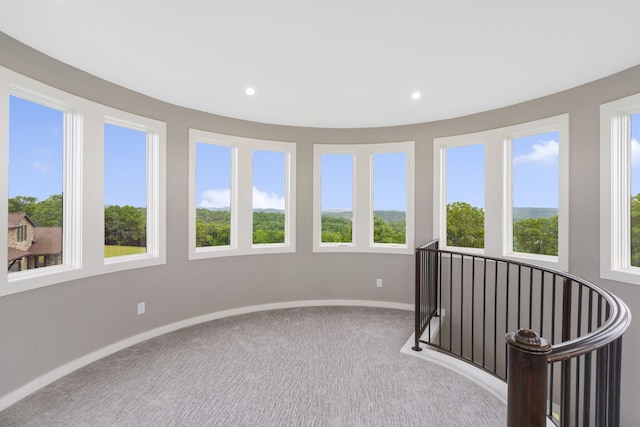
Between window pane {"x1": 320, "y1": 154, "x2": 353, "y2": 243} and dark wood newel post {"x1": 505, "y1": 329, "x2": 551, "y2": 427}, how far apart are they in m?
3.86

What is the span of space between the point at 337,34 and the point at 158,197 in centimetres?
256

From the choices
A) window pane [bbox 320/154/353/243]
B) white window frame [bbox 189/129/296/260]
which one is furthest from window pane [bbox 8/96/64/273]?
window pane [bbox 320/154/353/243]

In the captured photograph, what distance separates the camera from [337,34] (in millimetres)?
2283

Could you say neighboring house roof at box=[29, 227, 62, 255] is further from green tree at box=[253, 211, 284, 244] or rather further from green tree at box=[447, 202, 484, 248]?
green tree at box=[447, 202, 484, 248]

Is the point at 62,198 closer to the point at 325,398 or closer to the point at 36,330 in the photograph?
the point at 36,330

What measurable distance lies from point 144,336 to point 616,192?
16.3ft

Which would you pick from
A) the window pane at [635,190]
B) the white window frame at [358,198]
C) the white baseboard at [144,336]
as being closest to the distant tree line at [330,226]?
the window pane at [635,190]

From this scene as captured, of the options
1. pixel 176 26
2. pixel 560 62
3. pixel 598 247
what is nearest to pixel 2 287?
pixel 176 26

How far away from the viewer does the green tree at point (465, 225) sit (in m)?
4.12

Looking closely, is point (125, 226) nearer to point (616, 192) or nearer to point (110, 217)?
point (110, 217)

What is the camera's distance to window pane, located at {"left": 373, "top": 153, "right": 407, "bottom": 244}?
181 inches

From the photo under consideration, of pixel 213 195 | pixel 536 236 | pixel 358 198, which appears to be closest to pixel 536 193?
pixel 536 236

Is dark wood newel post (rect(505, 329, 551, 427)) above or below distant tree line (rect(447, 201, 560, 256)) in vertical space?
below

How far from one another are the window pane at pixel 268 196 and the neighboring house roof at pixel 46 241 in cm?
217
